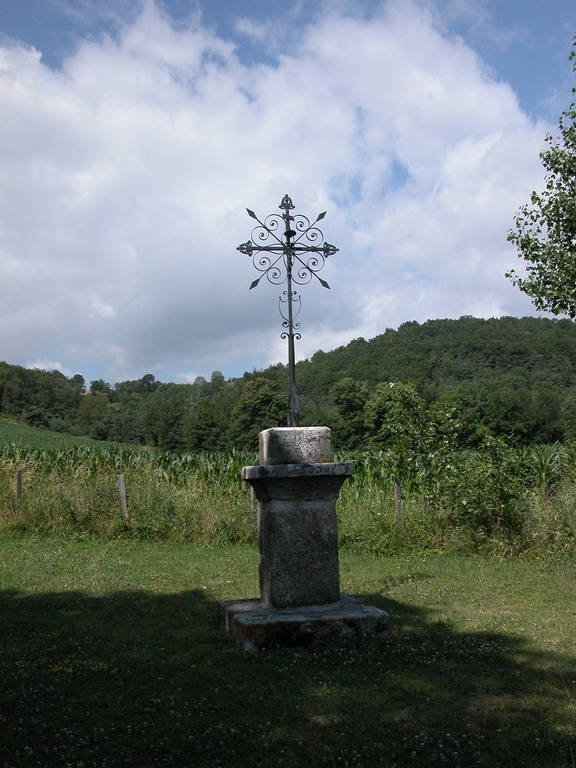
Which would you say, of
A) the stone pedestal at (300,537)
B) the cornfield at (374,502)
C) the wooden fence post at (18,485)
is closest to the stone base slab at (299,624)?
the stone pedestal at (300,537)

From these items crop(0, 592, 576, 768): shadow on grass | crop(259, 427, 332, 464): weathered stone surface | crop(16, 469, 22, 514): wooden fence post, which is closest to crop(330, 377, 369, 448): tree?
crop(16, 469, 22, 514): wooden fence post

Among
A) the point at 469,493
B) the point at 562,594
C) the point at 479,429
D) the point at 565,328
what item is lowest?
the point at 562,594

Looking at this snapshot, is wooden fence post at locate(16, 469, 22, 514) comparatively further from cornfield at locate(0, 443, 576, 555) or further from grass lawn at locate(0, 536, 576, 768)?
grass lawn at locate(0, 536, 576, 768)

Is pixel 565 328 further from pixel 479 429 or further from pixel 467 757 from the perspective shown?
pixel 467 757

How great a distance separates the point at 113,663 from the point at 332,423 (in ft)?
86.8

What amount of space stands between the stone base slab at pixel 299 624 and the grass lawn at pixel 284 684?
0.39 feet

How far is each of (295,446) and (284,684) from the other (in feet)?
6.15

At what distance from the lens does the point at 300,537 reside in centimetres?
517

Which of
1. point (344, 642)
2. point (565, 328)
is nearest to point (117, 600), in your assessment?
point (344, 642)

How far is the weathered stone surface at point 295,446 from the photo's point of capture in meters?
5.27

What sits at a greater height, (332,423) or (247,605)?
(332,423)

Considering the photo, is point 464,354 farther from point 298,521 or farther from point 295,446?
point 298,521

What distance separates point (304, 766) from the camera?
9.89 ft

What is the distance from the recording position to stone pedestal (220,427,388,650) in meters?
5.00
